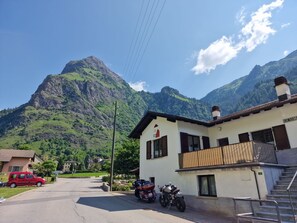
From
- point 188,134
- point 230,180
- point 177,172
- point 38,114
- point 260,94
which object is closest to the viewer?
point 230,180

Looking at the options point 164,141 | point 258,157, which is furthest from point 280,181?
point 164,141

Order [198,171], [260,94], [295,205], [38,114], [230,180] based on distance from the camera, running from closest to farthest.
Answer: [295,205], [230,180], [198,171], [260,94], [38,114]

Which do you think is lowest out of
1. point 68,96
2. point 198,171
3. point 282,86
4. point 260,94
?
point 198,171

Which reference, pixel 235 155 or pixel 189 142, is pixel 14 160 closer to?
pixel 189 142

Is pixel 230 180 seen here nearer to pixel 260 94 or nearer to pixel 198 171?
pixel 198 171

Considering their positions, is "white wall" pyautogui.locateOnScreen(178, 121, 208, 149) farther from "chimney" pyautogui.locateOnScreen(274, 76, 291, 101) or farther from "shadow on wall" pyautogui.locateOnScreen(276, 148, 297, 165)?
"chimney" pyautogui.locateOnScreen(274, 76, 291, 101)

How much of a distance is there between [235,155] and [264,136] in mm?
4113

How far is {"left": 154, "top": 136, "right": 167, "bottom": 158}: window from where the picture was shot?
17.2 meters

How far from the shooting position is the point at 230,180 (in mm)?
11391

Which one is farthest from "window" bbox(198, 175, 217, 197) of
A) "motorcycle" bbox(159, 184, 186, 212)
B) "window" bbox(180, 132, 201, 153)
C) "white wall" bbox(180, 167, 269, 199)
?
"window" bbox(180, 132, 201, 153)

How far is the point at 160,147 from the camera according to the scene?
59.3 ft

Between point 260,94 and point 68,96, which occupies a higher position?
point 68,96

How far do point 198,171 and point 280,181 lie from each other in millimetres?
4525

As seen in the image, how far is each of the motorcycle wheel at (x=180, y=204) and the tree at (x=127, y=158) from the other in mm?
25612
